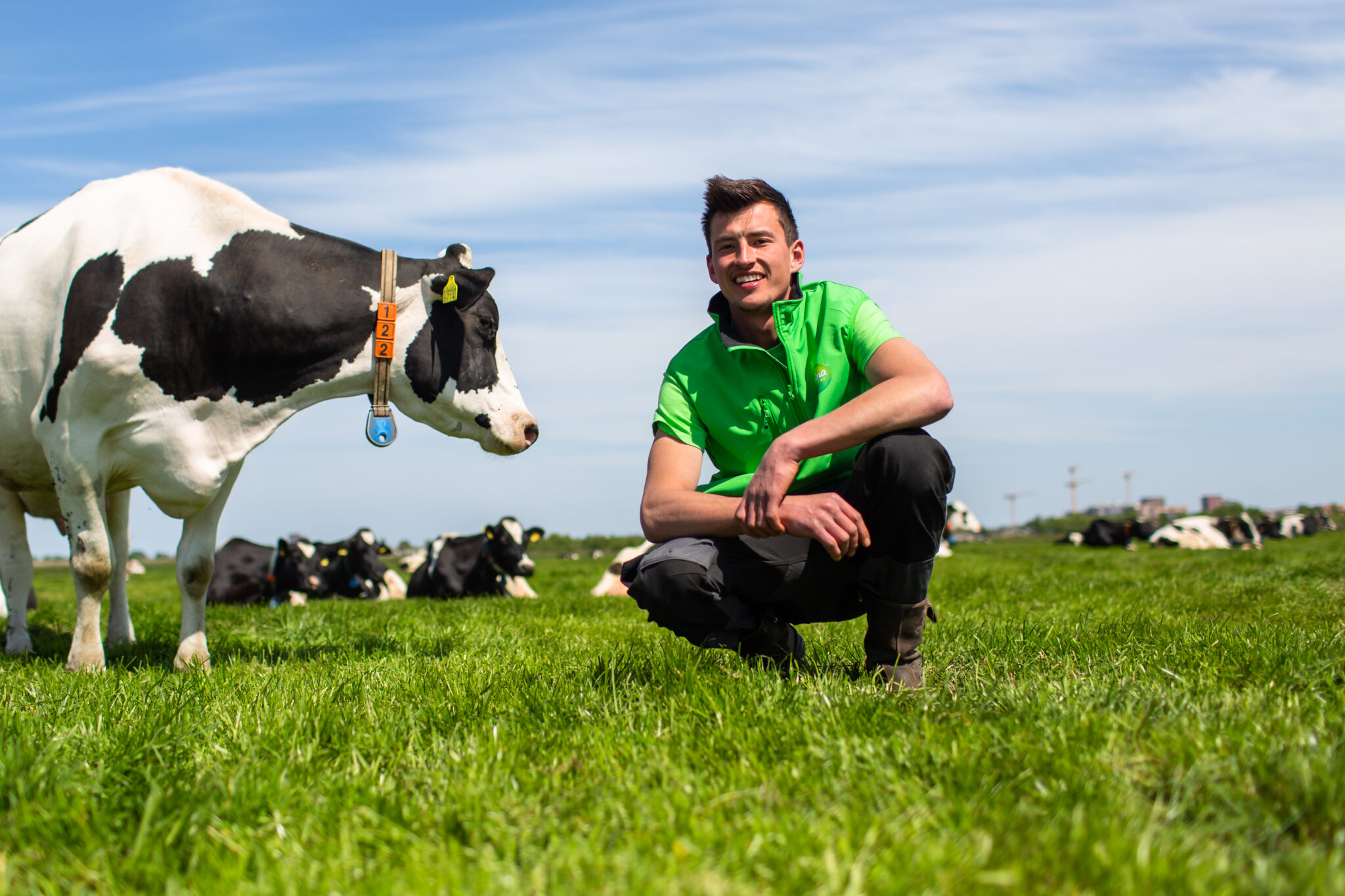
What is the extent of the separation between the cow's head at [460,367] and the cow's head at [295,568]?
8.79 meters

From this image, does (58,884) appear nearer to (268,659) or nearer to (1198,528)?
(268,659)

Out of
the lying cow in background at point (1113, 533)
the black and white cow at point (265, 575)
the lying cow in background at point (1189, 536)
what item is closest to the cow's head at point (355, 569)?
the black and white cow at point (265, 575)

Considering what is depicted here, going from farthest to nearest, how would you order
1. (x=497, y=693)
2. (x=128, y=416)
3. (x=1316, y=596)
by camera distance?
(x=1316, y=596) < (x=128, y=416) < (x=497, y=693)

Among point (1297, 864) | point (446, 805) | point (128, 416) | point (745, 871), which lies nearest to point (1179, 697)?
point (1297, 864)

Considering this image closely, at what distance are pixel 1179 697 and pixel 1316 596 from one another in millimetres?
5575

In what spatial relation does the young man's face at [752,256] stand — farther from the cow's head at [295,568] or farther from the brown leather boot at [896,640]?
the cow's head at [295,568]

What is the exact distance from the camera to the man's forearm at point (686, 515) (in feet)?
12.1

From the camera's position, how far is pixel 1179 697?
2.87m

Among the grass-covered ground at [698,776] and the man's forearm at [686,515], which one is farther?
the man's forearm at [686,515]

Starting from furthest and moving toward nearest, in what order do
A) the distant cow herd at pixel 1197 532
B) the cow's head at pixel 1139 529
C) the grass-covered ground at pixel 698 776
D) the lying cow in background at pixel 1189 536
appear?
the cow's head at pixel 1139 529, the distant cow herd at pixel 1197 532, the lying cow in background at pixel 1189 536, the grass-covered ground at pixel 698 776

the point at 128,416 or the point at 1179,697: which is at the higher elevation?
the point at 128,416

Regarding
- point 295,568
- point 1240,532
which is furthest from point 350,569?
point 1240,532

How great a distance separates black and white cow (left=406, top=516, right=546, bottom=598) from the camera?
13297mm

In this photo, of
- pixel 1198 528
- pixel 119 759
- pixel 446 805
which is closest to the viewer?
pixel 446 805
